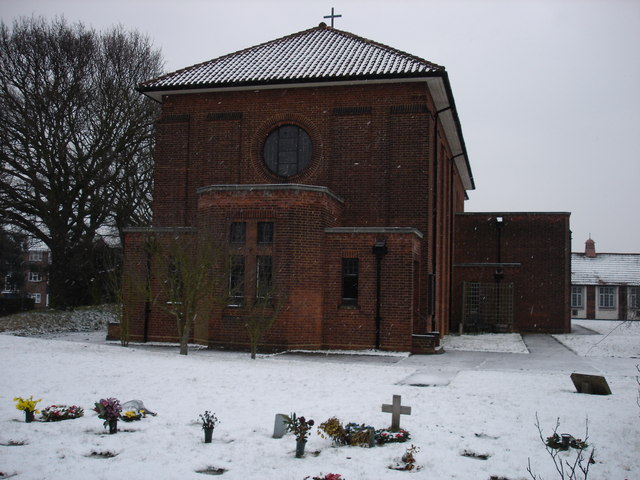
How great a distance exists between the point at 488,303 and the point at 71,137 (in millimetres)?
21128

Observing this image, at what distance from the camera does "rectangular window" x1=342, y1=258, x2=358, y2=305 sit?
65.0 feet

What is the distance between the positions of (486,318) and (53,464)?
26.2 m

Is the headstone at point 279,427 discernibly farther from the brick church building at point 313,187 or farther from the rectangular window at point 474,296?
the rectangular window at point 474,296

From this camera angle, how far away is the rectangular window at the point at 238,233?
1942cm

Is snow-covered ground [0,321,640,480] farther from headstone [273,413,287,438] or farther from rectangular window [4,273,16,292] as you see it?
rectangular window [4,273,16,292]

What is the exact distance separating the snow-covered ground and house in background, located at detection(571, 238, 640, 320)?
3966cm

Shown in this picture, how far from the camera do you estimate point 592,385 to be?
1202 centimetres

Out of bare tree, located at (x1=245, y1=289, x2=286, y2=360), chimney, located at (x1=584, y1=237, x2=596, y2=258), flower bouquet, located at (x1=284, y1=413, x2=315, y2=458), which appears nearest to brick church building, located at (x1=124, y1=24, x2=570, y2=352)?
bare tree, located at (x1=245, y1=289, x2=286, y2=360)

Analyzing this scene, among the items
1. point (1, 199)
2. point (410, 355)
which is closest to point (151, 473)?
point (410, 355)

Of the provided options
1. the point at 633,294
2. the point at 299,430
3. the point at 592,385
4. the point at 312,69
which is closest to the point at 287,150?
the point at 312,69

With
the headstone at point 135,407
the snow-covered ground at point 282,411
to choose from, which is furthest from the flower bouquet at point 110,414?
the headstone at point 135,407

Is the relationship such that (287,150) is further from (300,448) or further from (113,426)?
(300,448)

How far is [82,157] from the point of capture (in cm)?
3053

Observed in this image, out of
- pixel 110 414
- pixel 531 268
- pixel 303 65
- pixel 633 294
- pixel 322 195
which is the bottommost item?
pixel 110 414
